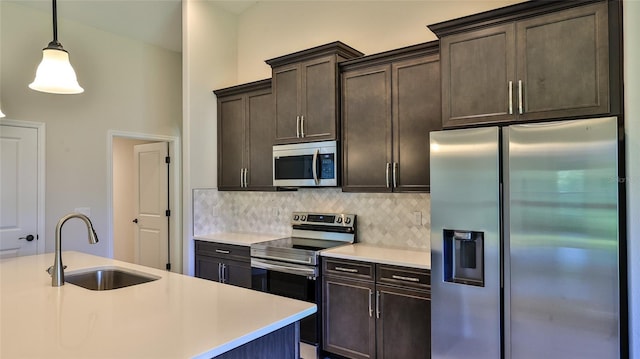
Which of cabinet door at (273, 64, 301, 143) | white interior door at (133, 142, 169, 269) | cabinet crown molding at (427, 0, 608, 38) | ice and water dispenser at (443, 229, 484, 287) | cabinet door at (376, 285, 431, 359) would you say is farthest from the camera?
white interior door at (133, 142, 169, 269)

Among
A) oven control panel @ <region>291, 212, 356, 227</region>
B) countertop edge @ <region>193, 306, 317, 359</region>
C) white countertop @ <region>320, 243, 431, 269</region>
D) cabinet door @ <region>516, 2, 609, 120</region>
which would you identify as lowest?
white countertop @ <region>320, 243, 431, 269</region>

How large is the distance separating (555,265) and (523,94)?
0.96m

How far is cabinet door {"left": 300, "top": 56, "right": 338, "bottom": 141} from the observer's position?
3.30 meters

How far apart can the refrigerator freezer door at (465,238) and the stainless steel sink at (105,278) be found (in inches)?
71.0

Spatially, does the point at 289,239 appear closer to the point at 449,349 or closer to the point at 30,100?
the point at 449,349

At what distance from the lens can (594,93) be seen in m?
2.02

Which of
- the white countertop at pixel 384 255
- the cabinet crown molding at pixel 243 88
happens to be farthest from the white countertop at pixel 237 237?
the cabinet crown molding at pixel 243 88

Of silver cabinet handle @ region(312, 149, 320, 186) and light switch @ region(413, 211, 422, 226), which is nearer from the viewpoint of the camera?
light switch @ region(413, 211, 422, 226)

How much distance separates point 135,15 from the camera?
14.1 feet

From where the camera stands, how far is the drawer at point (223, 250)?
143 inches

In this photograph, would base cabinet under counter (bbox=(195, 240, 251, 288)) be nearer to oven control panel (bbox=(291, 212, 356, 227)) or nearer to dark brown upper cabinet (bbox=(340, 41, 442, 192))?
oven control panel (bbox=(291, 212, 356, 227))

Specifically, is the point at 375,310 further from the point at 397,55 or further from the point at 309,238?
the point at 397,55

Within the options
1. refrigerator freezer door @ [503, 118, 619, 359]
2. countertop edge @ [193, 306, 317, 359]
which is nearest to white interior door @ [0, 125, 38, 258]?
countertop edge @ [193, 306, 317, 359]

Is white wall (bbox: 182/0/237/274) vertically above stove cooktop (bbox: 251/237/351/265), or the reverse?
white wall (bbox: 182/0/237/274)
